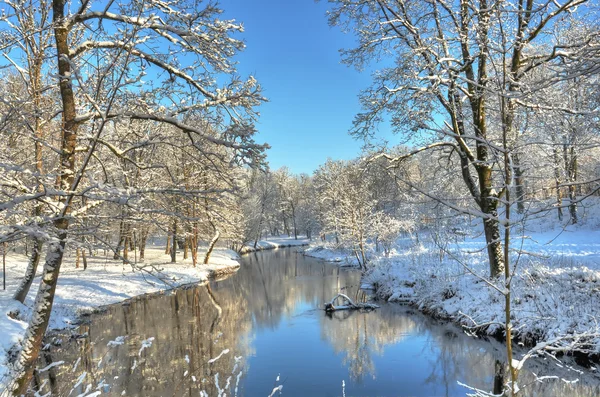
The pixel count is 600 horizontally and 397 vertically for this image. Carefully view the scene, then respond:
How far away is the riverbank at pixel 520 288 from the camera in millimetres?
8686

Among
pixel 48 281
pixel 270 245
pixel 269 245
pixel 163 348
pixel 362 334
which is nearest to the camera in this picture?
pixel 48 281

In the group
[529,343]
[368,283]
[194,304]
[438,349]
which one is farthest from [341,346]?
[368,283]

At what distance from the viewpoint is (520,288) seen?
1046 centimetres

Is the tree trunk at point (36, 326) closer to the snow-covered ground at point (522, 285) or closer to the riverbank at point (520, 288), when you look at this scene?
the snow-covered ground at point (522, 285)

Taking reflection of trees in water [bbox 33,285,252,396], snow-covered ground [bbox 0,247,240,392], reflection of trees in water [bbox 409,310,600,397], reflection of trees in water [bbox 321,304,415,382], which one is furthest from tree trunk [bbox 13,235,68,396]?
reflection of trees in water [bbox 409,310,600,397]

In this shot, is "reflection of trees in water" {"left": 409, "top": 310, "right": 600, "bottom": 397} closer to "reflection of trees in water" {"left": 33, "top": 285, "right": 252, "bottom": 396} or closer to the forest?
the forest

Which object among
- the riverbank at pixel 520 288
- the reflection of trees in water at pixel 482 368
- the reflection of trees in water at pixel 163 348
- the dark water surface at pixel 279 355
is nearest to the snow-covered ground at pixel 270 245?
the riverbank at pixel 520 288

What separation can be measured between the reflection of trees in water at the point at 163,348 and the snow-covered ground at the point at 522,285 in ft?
19.6

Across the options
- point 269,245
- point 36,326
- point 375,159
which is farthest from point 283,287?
point 269,245

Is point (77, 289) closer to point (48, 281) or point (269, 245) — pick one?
point (48, 281)

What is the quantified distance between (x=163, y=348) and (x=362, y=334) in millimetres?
Answer: 5680

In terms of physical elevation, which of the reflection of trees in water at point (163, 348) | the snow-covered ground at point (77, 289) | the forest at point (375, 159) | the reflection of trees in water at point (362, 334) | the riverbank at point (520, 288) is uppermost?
the forest at point (375, 159)

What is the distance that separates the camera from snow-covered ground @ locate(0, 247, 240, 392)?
10.1m

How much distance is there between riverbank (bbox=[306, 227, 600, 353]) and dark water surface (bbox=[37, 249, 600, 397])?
673 millimetres
